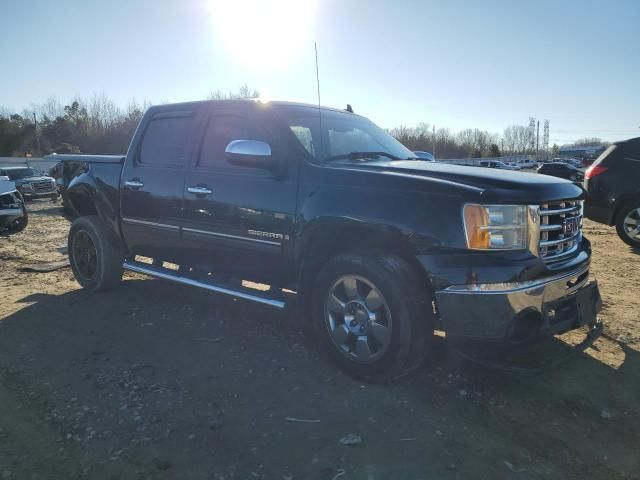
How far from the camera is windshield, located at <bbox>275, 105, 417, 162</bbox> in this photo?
4.00 metres

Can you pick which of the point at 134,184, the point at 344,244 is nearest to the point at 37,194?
the point at 134,184

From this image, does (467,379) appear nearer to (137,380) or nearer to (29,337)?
(137,380)

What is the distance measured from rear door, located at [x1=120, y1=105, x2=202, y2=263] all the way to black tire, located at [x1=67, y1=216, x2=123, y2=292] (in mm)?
424

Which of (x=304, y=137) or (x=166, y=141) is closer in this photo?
(x=304, y=137)

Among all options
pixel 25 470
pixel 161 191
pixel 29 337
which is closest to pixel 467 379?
pixel 25 470

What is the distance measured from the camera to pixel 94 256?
18.6ft

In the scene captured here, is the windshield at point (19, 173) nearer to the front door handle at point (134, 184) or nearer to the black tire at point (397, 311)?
the front door handle at point (134, 184)

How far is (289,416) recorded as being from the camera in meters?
3.03

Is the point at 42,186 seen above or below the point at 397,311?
below

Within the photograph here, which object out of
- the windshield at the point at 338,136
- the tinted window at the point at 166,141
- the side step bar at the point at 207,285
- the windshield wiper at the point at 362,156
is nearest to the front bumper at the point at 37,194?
the side step bar at the point at 207,285

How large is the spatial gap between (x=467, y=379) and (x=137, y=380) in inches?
92.6

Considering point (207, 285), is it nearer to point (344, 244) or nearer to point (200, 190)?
point (200, 190)

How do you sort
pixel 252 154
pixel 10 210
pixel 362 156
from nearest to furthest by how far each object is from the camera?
1. pixel 252 154
2. pixel 362 156
3. pixel 10 210

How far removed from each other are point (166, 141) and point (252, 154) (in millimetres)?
1517
